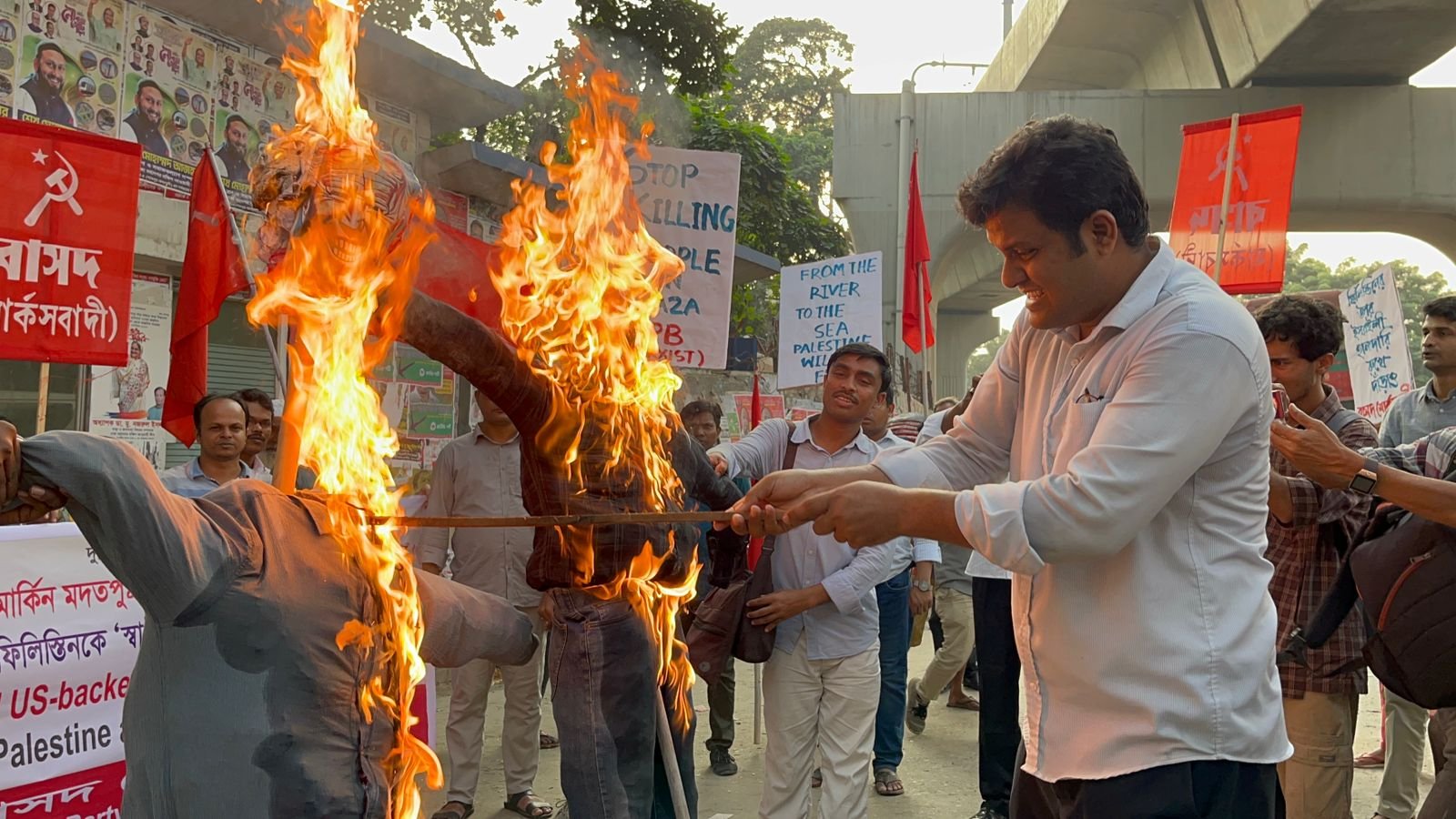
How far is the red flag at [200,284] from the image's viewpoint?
594 centimetres

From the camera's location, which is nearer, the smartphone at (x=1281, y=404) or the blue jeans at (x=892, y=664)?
the smartphone at (x=1281, y=404)

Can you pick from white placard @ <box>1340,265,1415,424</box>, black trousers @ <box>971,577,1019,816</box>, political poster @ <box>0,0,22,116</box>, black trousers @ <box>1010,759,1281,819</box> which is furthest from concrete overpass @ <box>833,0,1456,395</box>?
black trousers @ <box>1010,759,1281,819</box>

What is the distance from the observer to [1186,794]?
2299 millimetres

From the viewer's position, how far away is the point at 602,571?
4.27m

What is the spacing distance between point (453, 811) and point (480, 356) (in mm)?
3385

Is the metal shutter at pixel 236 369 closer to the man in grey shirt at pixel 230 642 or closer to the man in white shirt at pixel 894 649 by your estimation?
the man in white shirt at pixel 894 649

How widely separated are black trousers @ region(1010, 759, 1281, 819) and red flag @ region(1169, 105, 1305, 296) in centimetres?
640

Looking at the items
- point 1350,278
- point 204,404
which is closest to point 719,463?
point 204,404

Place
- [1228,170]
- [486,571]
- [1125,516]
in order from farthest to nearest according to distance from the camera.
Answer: [1228,170], [486,571], [1125,516]

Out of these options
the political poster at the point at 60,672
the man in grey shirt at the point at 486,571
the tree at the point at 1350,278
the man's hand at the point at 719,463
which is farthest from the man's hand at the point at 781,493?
the tree at the point at 1350,278

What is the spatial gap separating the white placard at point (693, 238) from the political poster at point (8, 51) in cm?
364

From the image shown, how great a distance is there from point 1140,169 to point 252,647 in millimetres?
22583

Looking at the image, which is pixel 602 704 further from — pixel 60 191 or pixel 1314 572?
pixel 60 191

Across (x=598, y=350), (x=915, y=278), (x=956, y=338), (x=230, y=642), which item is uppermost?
(x=956, y=338)
